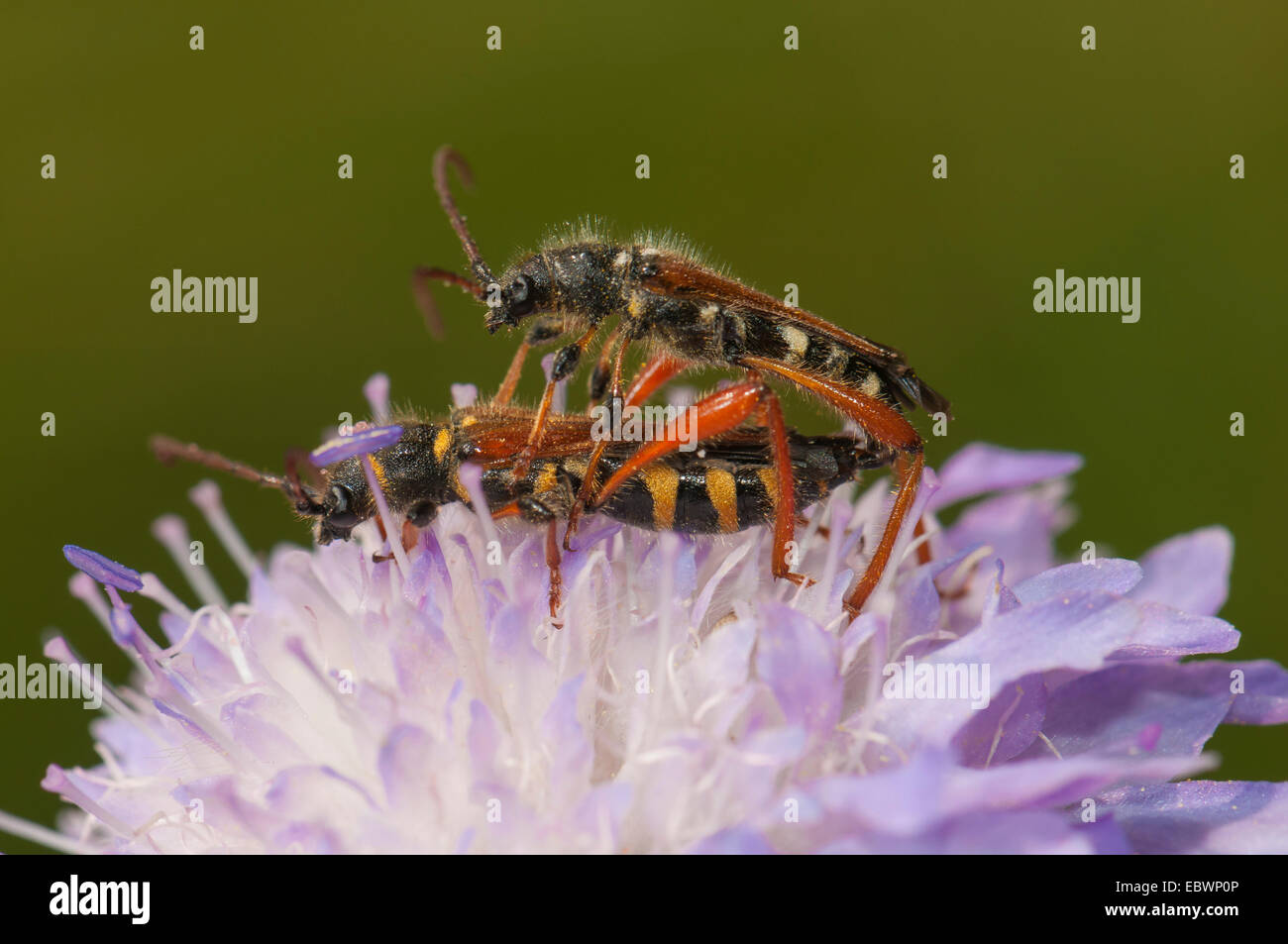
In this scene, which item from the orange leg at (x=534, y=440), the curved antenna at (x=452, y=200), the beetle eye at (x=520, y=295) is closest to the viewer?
the orange leg at (x=534, y=440)

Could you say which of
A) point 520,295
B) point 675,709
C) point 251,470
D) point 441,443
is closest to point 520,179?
point 520,295

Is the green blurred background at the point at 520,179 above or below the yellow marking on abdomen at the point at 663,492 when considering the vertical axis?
above

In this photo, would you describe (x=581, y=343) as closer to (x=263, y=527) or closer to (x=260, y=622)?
(x=260, y=622)

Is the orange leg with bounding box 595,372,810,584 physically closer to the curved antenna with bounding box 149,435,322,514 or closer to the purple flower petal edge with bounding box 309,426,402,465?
the purple flower petal edge with bounding box 309,426,402,465

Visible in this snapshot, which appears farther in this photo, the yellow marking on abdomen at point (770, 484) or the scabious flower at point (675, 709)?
the yellow marking on abdomen at point (770, 484)

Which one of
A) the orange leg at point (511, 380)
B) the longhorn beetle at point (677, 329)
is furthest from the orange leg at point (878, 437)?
the orange leg at point (511, 380)

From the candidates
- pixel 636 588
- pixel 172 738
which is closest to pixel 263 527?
pixel 172 738

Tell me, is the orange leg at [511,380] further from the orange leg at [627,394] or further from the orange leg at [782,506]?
the orange leg at [782,506]
